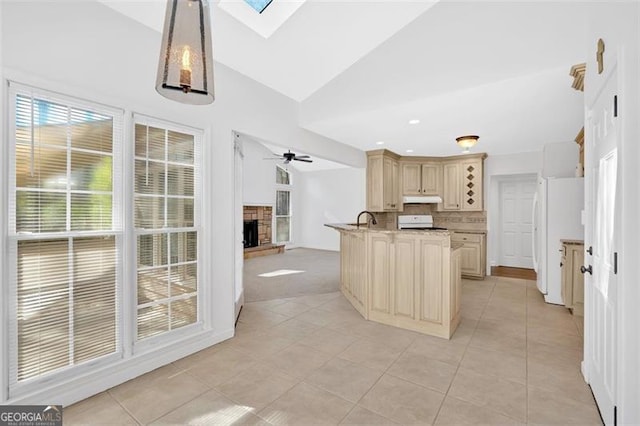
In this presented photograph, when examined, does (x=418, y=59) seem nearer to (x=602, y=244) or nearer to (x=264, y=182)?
(x=602, y=244)

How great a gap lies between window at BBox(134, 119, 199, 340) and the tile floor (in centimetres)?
46

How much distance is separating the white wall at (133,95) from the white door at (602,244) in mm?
2949

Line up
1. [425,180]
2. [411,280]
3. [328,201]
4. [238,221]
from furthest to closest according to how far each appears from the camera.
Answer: [328,201]
[425,180]
[238,221]
[411,280]

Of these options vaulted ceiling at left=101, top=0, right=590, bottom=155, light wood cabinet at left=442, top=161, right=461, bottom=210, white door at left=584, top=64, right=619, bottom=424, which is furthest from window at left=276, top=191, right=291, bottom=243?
white door at left=584, top=64, right=619, bottom=424

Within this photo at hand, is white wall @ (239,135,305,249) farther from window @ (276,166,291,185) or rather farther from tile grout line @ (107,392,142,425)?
tile grout line @ (107,392,142,425)

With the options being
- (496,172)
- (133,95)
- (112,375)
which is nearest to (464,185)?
(496,172)

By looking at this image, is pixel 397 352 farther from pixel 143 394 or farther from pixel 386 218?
pixel 386 218

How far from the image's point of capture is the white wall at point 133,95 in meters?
1.90

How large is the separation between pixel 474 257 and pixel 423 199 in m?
1.49

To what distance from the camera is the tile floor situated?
1.94 meters

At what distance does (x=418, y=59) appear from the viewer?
10.3ft

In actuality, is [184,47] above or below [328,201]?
above

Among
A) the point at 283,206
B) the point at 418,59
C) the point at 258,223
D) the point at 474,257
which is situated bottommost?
the point at 474,257

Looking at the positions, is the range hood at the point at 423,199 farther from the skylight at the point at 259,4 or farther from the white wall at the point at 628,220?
the white wall at the point at 628,220
